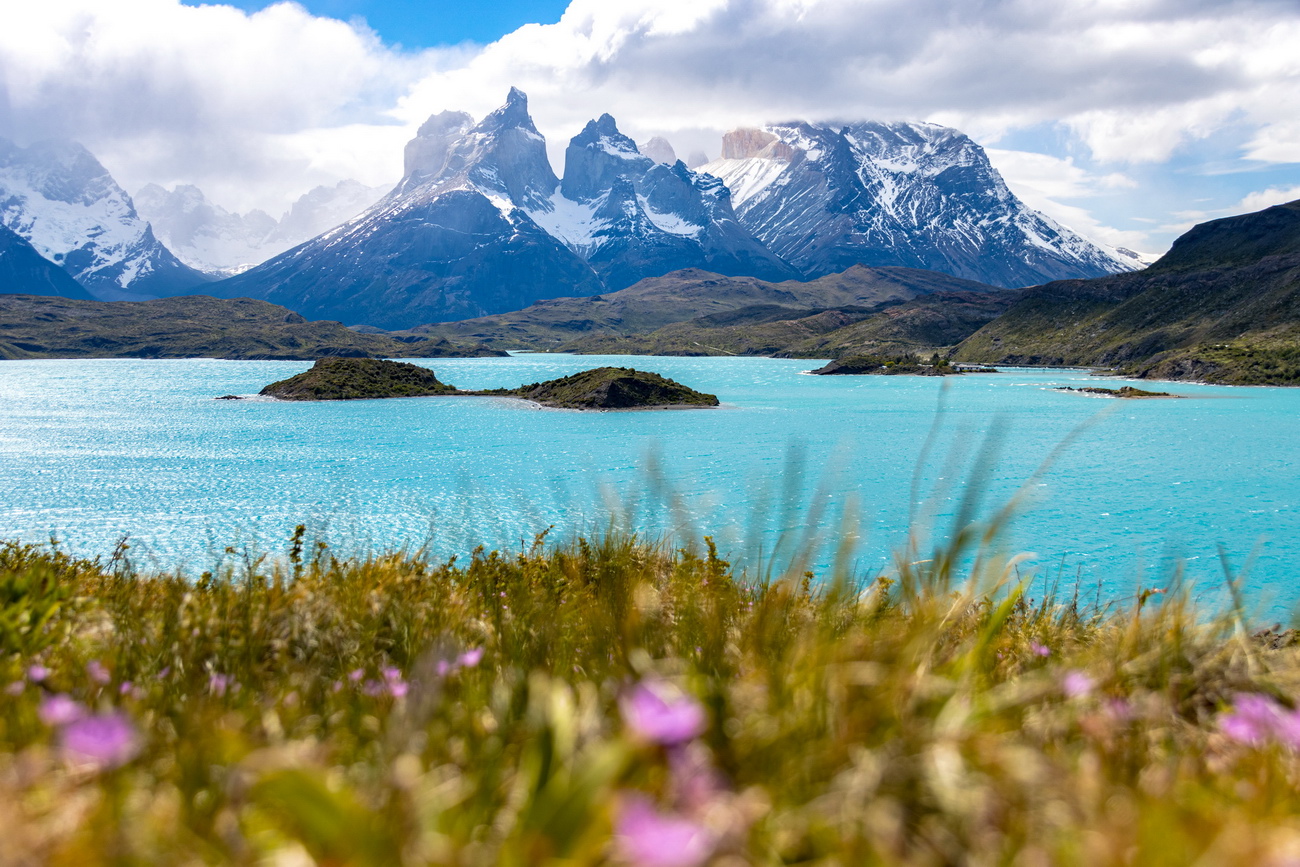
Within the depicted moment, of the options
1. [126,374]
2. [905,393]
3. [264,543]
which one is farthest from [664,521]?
[126,374]

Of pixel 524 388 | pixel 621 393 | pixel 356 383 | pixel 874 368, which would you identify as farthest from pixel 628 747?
pixel 874 368

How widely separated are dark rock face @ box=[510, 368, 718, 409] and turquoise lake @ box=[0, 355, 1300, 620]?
331cm

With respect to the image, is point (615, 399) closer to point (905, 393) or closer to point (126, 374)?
point (905, 393)

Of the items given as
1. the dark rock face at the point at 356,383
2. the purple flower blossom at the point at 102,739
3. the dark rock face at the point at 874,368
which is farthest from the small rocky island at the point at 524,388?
the dark rock face at the point at 874,368

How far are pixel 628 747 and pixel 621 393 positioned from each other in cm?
7892

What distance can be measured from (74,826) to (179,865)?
0.32 metres

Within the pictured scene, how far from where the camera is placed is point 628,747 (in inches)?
53.1

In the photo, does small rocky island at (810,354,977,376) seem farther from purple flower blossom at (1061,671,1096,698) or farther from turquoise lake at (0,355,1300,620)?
purple flower blossom at (1061,671,1096,698)

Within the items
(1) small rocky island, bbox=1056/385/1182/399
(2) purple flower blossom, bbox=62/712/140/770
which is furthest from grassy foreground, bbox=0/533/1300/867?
(1) small rocky island, bbox=1056/385/1182/399

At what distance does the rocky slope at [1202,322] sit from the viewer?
124919mm

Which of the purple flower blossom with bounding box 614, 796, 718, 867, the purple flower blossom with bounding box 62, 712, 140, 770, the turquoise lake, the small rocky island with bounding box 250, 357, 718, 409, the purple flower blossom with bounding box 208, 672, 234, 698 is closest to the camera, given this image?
the purple flower blossom with bounding box 614, 796, 718, 867

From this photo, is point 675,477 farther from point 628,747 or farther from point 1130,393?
point 1130,393

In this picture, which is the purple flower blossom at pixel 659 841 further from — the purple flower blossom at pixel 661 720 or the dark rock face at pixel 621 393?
the dark rock face at pixel 621 393

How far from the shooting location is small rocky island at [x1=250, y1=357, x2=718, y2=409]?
80.2 m
